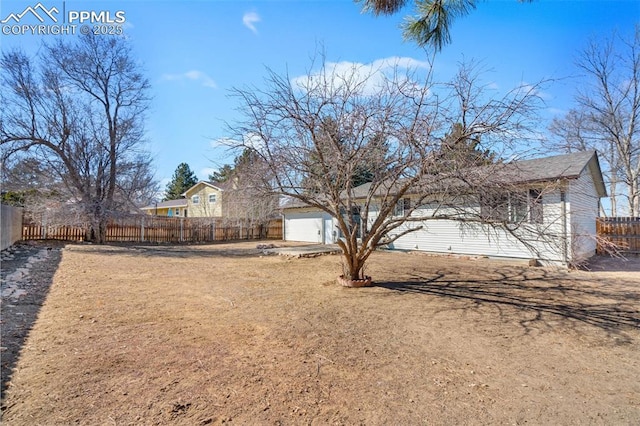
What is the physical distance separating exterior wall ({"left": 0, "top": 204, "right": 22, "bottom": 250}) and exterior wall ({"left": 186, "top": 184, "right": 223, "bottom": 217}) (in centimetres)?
1587

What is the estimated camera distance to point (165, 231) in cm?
2003

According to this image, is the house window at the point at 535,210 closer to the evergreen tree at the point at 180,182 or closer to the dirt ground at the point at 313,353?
the dirt ground at the point at 313,353

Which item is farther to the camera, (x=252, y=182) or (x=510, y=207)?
(x=252, y=182)

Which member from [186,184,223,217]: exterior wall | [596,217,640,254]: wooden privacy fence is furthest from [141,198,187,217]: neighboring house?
[596,217,640,254]: wooden privacy fence

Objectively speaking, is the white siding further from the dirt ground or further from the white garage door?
the dirt ground

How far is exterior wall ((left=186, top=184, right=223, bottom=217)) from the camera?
2995 cm

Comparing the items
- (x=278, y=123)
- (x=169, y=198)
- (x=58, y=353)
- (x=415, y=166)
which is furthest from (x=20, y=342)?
(x=169, y=198)

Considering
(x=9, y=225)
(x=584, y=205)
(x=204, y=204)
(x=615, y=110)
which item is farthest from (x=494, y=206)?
(x=204, y=204)

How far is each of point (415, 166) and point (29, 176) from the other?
59.3ft

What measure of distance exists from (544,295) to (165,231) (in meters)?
19.4

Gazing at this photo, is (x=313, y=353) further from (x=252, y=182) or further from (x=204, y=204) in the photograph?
(x=204, y=204)

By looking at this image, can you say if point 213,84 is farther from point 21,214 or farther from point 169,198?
point 169,198

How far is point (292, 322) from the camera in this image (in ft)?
14.9

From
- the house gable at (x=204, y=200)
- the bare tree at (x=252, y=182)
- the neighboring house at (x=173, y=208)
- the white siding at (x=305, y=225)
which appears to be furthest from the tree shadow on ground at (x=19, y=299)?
the neighboring house at (x=173, y=208)
